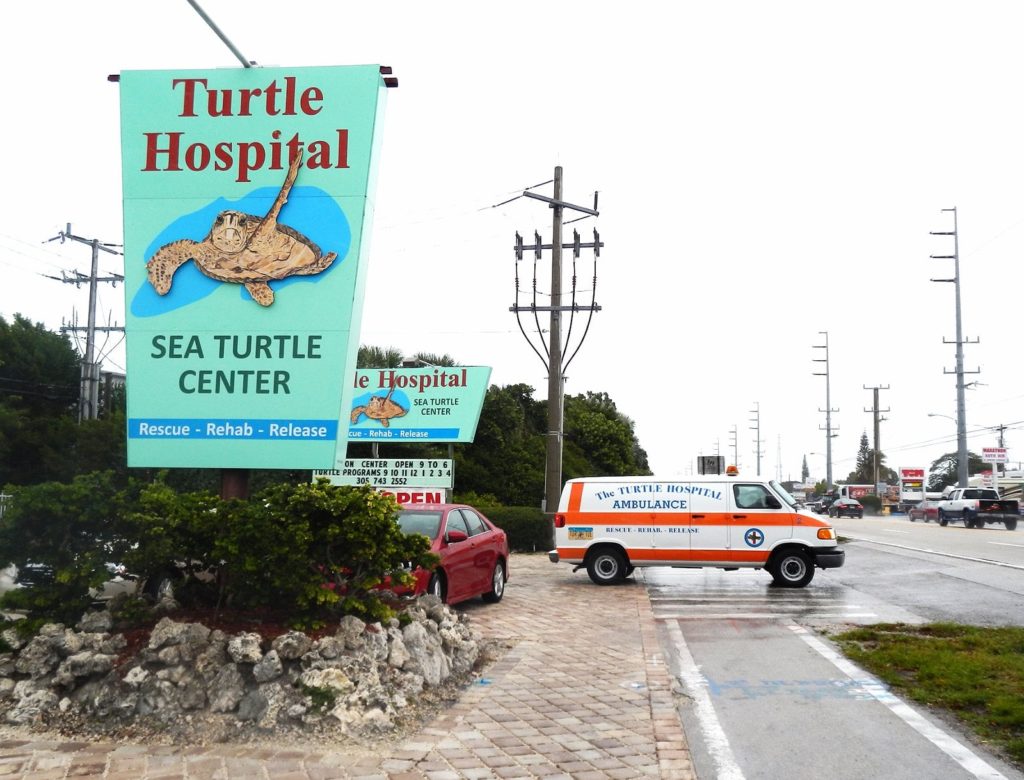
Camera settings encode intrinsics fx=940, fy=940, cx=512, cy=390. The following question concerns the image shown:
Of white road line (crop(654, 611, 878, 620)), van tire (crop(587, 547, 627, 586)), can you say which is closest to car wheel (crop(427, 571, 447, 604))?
white road line (crop(654, 611, 878, 620))

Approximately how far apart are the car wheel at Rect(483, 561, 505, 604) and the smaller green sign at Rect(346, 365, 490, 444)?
1009 cm

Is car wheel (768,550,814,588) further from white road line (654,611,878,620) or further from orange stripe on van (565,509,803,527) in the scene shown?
white road line (654,611,878,620)

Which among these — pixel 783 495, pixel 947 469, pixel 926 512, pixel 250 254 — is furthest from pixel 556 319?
pixel 947 469

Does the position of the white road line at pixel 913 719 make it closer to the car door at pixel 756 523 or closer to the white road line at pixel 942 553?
the car door at pixel 756 523

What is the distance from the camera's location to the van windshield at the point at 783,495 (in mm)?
15523

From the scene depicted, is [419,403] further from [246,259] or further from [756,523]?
[246,259]

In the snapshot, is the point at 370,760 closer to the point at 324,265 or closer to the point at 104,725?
the point at 104,725

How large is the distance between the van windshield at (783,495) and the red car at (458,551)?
493cm

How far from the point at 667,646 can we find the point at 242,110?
6674mm

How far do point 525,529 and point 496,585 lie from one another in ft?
35.9

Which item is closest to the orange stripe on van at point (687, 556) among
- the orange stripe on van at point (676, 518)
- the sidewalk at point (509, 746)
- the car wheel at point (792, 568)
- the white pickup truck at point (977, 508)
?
the car wheel at point (792, 568)

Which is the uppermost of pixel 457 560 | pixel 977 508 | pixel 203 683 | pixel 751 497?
pixel 751 497

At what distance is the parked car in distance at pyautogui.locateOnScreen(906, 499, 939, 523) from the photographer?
54938 millimetres

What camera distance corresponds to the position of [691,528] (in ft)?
51.2
